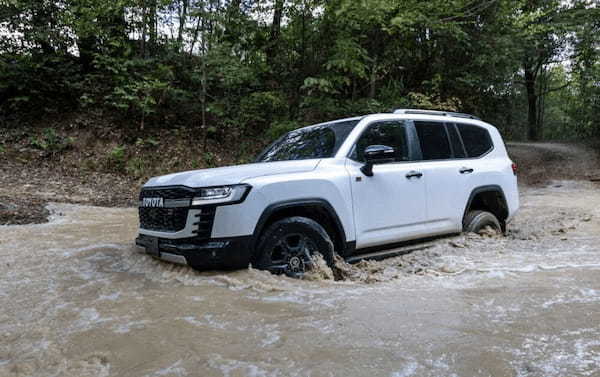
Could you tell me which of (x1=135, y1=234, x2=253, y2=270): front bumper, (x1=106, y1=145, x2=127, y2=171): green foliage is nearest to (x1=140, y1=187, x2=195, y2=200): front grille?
(x1=135, y1=234, x2=253, y2=270): front bumper

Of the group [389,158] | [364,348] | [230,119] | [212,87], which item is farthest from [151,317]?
[212,87]

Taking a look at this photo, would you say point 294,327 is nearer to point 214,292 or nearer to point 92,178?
point 214,292

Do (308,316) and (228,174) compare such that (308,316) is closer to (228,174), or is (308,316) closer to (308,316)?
(308,316)

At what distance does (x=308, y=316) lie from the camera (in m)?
2.79

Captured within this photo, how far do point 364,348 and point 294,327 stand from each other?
49 cm

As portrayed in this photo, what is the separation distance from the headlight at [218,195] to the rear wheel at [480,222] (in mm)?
3001

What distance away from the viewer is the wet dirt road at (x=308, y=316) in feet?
6.98

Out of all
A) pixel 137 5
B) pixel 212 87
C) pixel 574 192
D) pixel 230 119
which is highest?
pixel 137 5

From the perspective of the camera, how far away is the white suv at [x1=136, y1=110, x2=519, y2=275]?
3.39m

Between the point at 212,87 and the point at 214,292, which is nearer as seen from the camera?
the point at 214,292

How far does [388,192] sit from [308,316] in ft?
6.20

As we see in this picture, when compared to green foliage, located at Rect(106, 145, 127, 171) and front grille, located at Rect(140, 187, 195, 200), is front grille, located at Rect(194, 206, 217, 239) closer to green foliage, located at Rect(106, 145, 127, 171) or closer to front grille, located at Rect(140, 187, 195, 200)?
front grille, located at Rect(140, 187, 195, 200)

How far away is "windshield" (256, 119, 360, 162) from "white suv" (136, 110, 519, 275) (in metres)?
0.02

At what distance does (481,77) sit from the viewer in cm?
1525
